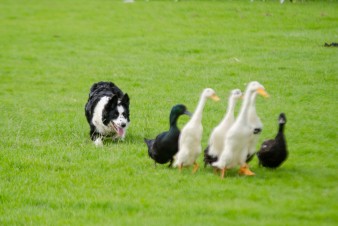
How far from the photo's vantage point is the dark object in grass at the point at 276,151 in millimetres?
10500

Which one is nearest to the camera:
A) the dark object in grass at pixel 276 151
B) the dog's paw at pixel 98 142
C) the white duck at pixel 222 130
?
the white duck at pixel 222 130

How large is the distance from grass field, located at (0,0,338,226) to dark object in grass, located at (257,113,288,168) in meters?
0.18

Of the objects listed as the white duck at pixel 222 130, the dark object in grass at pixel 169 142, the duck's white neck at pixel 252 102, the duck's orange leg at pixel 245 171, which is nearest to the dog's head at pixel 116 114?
the dark object in grass at pixel 169 142

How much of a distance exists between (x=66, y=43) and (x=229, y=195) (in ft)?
61.1

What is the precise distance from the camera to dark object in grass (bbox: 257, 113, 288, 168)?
413 inches

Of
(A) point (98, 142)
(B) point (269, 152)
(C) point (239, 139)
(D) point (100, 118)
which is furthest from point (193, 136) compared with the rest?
(D) point (100, 118)

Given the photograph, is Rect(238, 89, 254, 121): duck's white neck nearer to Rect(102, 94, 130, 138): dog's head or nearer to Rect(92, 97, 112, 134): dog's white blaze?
Rect(102, 94, 130, 138): dog's head

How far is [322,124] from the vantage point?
45.8 ft

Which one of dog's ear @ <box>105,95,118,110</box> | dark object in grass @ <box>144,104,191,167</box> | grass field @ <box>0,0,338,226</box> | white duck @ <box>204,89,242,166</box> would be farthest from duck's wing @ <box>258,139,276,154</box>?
dog's ear @ <box>105,95,118,110</box>

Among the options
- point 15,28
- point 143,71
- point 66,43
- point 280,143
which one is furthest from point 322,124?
point 15,28

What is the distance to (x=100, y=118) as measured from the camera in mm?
13367

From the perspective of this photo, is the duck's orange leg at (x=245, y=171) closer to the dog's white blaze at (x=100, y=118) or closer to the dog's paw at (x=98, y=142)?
the dog's paw at (x=98, y=142)

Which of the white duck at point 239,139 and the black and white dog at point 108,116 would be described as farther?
the black and white dog at point 108,116

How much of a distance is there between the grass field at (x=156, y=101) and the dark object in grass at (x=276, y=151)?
18 cm
